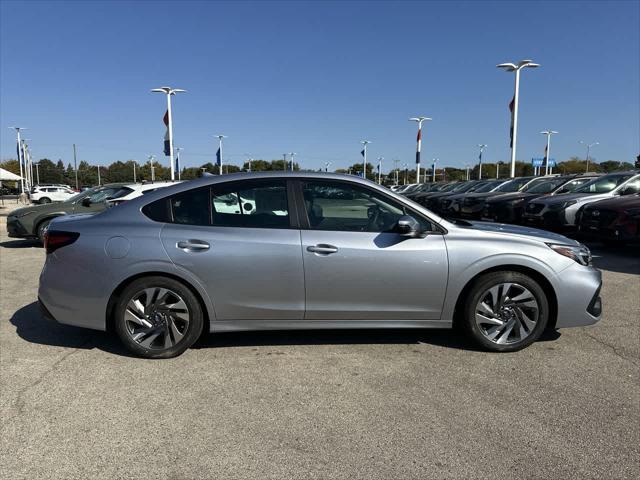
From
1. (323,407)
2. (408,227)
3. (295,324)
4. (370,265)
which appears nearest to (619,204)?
(408,227)

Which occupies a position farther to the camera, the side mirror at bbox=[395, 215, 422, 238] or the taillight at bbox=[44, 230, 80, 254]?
the taillight at bbox=[44, 230, 80, 254]

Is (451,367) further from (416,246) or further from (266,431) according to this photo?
(266,431)

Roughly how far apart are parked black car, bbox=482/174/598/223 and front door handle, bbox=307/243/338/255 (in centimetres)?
1029

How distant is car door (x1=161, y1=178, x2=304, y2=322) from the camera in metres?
3.93

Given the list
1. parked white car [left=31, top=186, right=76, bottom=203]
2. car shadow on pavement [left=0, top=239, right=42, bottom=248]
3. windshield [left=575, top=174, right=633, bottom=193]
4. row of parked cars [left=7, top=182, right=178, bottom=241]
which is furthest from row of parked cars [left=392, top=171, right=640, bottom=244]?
parked white car [left=31, top=186, right=76, bottom=203]

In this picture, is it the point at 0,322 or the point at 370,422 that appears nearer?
the point at 370,422

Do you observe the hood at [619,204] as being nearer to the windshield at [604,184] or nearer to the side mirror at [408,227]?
the windshield at [604,184]

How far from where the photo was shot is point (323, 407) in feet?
10.8

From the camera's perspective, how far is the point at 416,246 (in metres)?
3.99

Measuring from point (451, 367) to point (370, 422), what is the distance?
3.67ft

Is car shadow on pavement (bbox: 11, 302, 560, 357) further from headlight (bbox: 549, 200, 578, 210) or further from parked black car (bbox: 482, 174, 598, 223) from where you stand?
parked black car (bbox: 482, 174, 598, 223)

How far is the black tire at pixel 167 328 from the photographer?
13.0 feet

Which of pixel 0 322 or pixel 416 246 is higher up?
pixel 416 246

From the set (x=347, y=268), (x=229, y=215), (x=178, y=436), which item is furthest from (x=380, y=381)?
(x=229, y=215)
